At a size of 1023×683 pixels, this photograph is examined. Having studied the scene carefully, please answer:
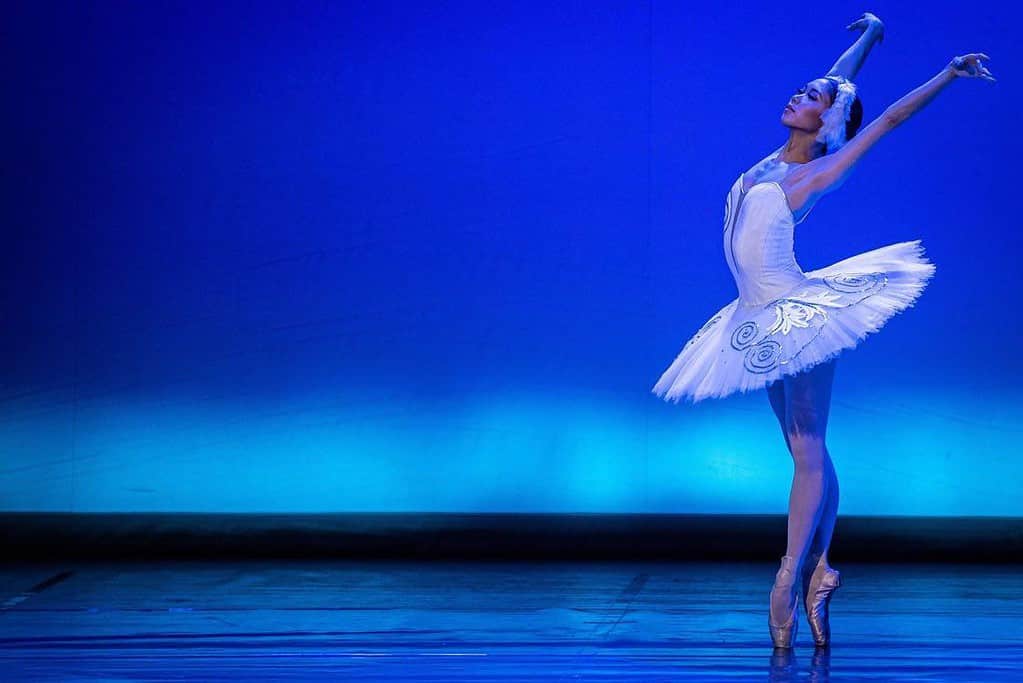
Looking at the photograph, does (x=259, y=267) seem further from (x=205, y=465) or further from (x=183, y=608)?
(x=183, y=608)

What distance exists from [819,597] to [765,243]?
0.66 m

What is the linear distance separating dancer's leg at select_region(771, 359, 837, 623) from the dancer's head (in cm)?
45

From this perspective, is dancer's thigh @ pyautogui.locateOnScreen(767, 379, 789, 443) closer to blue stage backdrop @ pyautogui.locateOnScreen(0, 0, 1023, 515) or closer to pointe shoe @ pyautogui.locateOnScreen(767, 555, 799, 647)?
pointe shoe @ pyautogui.locateOnScreen(767, 555, 799, 647)

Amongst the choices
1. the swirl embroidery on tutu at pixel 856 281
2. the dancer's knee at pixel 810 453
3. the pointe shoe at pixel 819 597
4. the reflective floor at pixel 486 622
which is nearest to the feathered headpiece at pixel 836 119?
the swirl embroidery on tutu at pixel 856 281

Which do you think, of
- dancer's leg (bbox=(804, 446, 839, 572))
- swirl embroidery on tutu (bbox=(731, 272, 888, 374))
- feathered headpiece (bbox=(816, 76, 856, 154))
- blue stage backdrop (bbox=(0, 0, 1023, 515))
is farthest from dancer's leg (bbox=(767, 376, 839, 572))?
blue stage backdrop (bbox=(0, 0, 1023, 515))

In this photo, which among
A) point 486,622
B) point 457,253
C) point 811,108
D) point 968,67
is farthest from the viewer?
point 457,253

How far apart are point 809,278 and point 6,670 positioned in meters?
1.58

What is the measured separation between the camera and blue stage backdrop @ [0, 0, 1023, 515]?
13.6 feet

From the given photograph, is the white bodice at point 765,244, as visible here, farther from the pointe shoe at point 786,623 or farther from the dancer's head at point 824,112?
the pointe shoe at point 786,623

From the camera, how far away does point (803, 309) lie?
8.76ft

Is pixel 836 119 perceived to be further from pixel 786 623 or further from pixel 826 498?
pixel 786 623

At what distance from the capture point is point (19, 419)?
4332 mm

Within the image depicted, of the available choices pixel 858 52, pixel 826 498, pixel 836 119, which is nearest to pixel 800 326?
pixel 826 498

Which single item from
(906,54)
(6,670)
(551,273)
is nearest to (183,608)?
(6,670)
